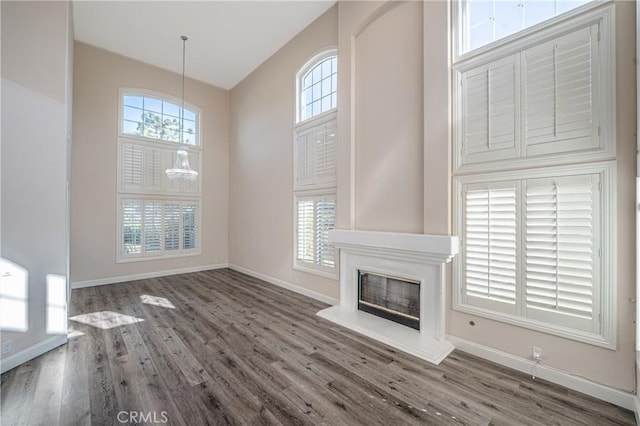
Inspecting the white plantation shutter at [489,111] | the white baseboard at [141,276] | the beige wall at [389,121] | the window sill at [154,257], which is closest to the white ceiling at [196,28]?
the beige wall at [389,121]

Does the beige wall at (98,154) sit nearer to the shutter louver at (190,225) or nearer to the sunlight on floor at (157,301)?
the shutter louver at (190,225)

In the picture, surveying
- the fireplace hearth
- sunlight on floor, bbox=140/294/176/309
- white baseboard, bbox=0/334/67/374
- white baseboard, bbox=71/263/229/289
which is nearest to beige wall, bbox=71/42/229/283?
white baseboard, bbox=71/263/229/289

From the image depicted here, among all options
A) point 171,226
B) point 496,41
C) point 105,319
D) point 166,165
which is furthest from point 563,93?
point 171,226

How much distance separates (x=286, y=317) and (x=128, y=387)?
185cm

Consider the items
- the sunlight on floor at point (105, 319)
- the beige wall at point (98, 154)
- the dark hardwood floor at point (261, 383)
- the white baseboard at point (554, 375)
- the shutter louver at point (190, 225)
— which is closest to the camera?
the dark hardwood floor at point (261, 383)

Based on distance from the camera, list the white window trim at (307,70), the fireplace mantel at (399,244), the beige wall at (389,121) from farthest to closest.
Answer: the white window trim at (307,70)
the beige wall at (389,121)
the fireplace mantel at (399,244)

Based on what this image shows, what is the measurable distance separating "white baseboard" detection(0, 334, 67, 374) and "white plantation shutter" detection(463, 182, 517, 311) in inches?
171

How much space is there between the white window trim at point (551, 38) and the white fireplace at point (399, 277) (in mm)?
944

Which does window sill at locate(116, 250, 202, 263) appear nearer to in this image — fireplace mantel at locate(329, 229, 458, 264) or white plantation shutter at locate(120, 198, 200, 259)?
white plantation shutter at locate(120, 198, 200, 259)

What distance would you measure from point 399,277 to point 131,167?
18.8 feet

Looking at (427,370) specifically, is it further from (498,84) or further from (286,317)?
(498,84)

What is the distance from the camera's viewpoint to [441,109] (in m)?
2.94

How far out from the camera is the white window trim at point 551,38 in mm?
2080

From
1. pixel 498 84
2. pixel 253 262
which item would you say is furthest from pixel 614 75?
pixel 253 262
